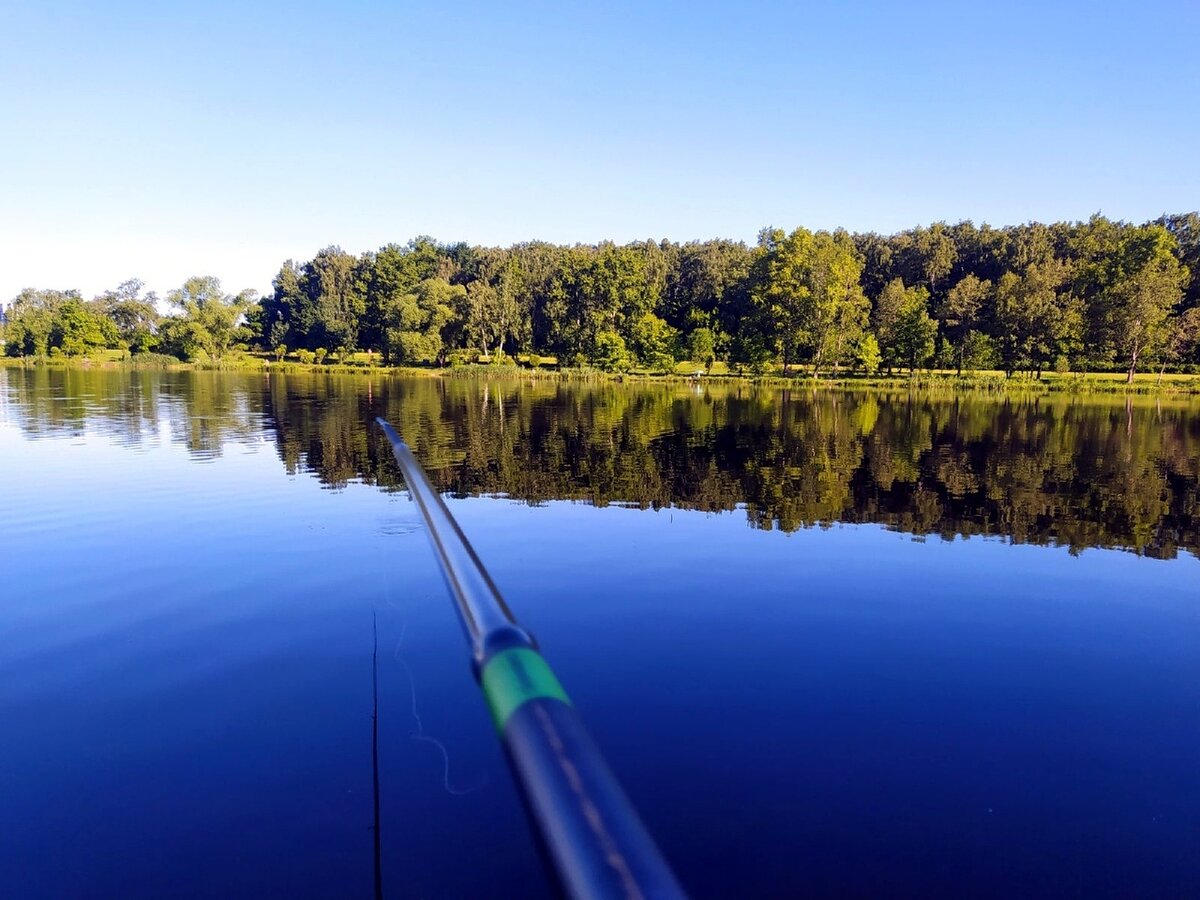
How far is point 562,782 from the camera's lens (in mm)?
1349

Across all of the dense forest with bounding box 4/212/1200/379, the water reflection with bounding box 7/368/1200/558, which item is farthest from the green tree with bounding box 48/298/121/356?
the water reflection with bounding box 7/368/1200/558

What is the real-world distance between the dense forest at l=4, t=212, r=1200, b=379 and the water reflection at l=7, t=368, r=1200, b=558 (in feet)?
126

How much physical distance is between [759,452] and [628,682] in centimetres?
2459

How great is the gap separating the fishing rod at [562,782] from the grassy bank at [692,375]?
9433cm

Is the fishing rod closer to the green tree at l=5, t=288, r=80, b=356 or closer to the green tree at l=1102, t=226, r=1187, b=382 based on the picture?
the green tree at l=1102, t=226, r=1187, b=382

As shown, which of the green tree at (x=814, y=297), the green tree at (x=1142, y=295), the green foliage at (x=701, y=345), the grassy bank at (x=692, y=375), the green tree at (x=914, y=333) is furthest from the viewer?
the green foliage at (x=701, y=345)

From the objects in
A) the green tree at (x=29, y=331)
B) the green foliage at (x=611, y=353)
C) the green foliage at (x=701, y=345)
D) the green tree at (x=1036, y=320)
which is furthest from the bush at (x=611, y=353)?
the green tree at (x=29, y=331)

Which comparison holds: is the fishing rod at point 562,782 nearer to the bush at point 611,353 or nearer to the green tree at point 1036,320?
the green tree at point 1036,320

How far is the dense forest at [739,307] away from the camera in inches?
3762

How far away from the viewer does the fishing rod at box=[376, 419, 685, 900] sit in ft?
4.03

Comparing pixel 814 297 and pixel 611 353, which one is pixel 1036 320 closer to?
pixel 814 297

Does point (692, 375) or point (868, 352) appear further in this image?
point (692, 375)

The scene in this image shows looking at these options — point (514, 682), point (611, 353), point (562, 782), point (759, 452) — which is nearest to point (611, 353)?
point (611, 353)

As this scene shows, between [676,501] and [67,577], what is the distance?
597 inches
